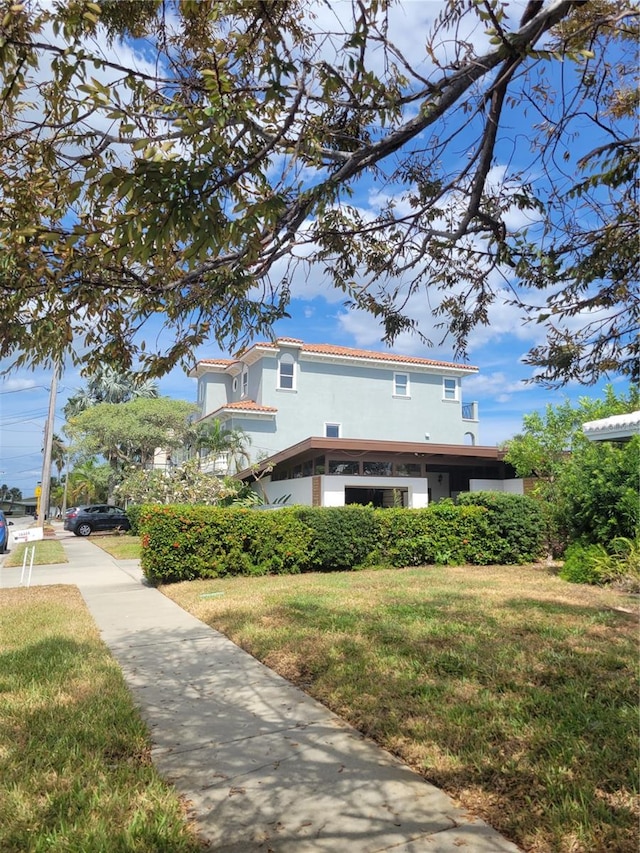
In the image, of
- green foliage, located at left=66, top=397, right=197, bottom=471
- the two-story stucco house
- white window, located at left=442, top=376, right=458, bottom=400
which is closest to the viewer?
the two-story stucco house

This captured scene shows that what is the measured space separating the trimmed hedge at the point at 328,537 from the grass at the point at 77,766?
5.47 meters

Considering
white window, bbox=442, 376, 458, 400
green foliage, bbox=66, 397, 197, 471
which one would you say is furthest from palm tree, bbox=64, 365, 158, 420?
white window, bbox=442, 376, 458, 400

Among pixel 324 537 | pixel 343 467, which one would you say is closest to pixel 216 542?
pixel 324 537

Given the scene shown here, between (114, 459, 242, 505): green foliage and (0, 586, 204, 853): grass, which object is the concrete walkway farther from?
(114, 459, 242, 505): green foliage

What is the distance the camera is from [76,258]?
3148 millimetres

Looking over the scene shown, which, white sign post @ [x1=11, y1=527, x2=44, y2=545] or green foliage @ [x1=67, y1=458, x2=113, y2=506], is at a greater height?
green foliage @ [x1=67, y1=458, x2=113, y2=506]

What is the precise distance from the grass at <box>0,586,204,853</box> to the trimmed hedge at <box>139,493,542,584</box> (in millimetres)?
5473

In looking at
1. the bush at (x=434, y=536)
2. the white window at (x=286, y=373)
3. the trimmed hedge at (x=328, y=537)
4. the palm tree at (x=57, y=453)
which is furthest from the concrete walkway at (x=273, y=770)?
the palm tree at (x=57, y=453)

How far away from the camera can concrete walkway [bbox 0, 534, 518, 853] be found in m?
2.84

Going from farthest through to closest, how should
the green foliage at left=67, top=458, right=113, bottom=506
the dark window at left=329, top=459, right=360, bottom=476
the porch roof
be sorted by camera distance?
the green foliage at left=67, top=458, right=113, bottom=506
the dark window at left=329, top=459, right=360, bottom=476
the porch roof

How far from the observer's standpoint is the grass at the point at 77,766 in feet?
9.18

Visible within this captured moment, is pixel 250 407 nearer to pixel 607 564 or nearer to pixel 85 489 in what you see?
pixel 607 564

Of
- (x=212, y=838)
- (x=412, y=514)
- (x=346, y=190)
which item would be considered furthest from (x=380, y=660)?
(x=412, y=514)

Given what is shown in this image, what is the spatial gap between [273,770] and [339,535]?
382 inches
